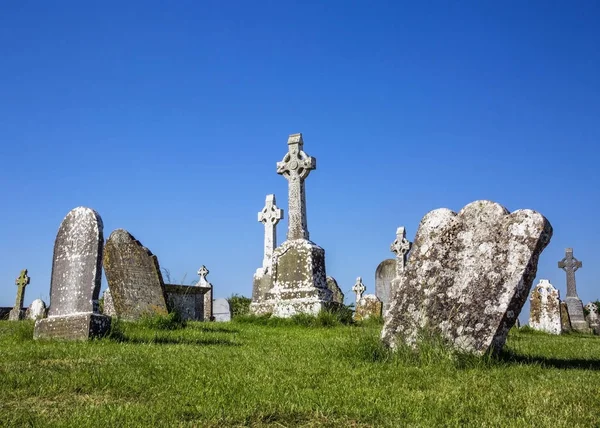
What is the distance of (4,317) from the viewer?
2970 cm

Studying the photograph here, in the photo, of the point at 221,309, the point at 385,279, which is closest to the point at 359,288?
the point at 385,279

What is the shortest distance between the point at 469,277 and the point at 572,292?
89.8ft

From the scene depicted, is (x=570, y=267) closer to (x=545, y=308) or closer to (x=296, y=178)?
(x=545, y=308)

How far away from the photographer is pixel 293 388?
17.0 ft

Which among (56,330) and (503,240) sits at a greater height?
(503,240)

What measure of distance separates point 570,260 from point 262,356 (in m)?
29.0

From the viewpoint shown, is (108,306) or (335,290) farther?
(335,290)

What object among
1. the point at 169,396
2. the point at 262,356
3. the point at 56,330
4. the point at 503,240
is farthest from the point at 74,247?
the point at 503,240

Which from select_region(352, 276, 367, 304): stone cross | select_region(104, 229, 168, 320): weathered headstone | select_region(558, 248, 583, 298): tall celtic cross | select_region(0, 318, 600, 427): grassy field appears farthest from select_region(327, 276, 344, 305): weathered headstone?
select_region(0, 318, 600, 427): grassy field

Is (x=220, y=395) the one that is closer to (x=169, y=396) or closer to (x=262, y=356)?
(x=169, y=396)

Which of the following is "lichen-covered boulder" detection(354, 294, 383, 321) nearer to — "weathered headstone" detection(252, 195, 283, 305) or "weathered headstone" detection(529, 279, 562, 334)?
"weathered headstone" detection(252, 195, 283, 305)

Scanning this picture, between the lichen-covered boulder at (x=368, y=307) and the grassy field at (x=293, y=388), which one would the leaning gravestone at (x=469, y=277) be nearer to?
the grassy field at (x=293, y=388)

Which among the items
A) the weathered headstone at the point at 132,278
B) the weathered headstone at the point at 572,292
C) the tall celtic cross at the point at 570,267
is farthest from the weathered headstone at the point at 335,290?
the tall celtic cross at the point at 570,267

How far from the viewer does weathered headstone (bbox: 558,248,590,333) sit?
2883 centimetres
